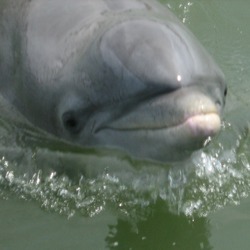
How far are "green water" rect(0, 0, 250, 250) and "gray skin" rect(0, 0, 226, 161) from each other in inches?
16.2

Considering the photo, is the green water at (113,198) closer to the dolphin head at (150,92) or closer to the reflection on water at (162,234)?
the reflection on water at (162,234)

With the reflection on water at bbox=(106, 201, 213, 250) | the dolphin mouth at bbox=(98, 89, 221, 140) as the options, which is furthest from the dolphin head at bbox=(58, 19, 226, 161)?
the reflection on water at bbox=(106, 201, 213, 250)

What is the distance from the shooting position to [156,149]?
5.81 meters

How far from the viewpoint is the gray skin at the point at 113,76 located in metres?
5.53

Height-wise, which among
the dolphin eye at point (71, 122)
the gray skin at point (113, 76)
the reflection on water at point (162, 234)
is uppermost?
the gray skin at point (113, 76)

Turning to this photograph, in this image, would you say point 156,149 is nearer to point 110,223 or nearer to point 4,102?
point 110,223

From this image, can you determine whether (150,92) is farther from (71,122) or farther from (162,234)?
(162,234)

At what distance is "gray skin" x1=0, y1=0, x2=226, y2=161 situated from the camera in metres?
5.53

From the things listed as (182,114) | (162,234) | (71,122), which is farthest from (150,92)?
(162,234)

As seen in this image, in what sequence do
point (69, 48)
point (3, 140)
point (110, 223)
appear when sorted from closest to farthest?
point (69, 48), point (110, 223), point (3, 140)

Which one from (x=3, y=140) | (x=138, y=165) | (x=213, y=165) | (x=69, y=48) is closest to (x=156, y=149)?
(x=138, y=165)

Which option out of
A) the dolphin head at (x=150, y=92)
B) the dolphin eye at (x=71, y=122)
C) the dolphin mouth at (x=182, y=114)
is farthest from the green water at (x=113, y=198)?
the dolphin mouth at (x=182, y=114)

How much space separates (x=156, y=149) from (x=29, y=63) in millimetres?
1550

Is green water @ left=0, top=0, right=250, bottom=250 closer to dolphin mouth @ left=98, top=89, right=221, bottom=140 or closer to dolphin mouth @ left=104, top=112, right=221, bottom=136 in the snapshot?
dolphin mouth @ left=98, top=89, right=221, bottom=140
